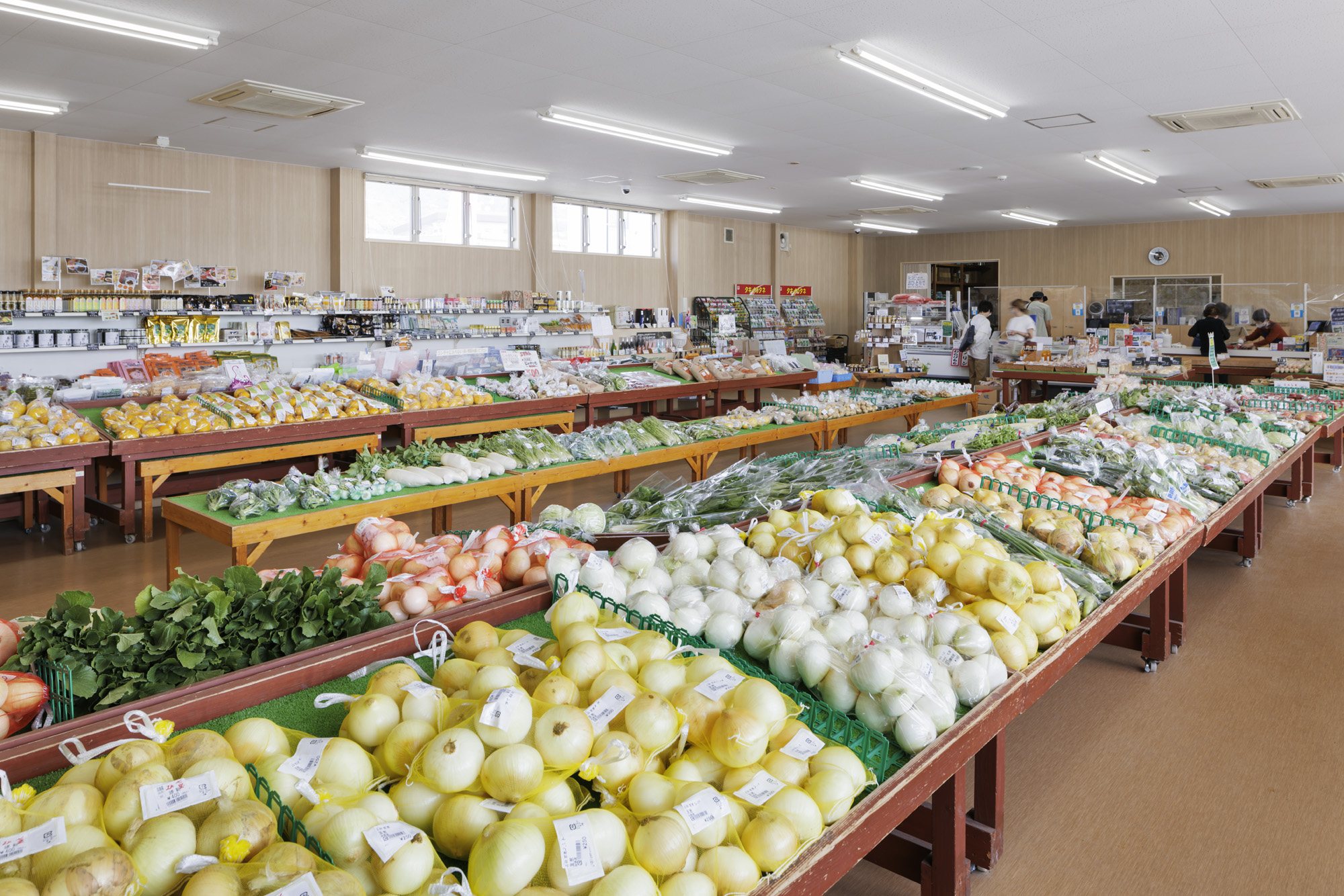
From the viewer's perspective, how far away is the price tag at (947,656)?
80.2 inches

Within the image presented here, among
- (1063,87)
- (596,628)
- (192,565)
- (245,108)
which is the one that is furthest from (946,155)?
(596,628)

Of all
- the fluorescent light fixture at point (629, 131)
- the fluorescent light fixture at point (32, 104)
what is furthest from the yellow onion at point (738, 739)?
the fluorescent light fixture at point (32, 104)

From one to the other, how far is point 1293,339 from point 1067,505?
11126 millimetres

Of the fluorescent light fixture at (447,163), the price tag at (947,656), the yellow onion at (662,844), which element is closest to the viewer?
the yellow onion at (662,844)

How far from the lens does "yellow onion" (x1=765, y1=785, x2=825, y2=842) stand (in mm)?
1425

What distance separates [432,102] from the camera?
23.4 ft

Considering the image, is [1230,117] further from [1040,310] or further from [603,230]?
[603,230]

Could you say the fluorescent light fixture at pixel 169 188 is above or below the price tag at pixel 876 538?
above

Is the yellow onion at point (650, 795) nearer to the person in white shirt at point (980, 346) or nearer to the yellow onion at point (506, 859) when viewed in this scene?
the yellow onion at point (506, 859)

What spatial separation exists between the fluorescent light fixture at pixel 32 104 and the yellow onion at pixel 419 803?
7.82 meters

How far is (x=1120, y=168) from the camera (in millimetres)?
9898

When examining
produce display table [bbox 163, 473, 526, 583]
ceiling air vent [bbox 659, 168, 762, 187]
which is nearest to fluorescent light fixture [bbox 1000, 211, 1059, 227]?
ceiling air vent [bbox 659, 168, 762, 187]

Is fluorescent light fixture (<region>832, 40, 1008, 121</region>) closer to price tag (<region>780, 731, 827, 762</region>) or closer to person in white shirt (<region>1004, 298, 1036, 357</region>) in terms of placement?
price tag (<region>780, 731, 827, 762</region>)

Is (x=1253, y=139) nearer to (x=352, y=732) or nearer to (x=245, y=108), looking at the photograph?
(x=245, y=108)
